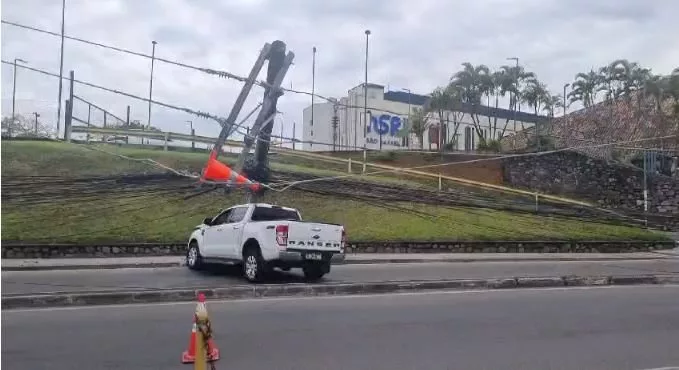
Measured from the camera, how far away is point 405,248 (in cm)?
2259

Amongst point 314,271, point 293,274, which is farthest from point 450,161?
point 314,271

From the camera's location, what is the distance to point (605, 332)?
916cm

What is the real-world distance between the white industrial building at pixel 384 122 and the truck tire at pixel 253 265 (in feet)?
81.3

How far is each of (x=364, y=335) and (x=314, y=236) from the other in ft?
17.8

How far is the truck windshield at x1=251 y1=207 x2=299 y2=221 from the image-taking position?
14.7 m

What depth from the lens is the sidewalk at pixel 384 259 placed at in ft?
55.0

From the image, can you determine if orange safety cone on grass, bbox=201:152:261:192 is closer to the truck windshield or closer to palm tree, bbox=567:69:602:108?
the truck windshield

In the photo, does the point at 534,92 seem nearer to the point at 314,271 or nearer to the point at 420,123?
the point at 420,123

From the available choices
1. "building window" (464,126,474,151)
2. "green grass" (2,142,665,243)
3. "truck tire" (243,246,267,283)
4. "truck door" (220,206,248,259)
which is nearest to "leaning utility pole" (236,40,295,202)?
"green grass" (2,142,665,243)

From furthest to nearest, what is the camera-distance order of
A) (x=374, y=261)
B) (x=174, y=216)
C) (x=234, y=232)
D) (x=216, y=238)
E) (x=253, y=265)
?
(x=174, y=216) < (x=374, y=261) < (x=216, y=238) < (x=234, y=232) < (x=253, y=265)

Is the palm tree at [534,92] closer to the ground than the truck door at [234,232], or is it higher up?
higher up

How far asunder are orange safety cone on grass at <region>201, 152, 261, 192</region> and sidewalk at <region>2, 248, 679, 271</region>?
4.34 meters

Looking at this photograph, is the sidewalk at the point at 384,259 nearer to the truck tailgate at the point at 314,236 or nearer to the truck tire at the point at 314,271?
the truck tire at the point at 314,271

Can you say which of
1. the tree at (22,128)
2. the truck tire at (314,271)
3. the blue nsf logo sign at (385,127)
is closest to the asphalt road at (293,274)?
the truck tire at (314,271)
